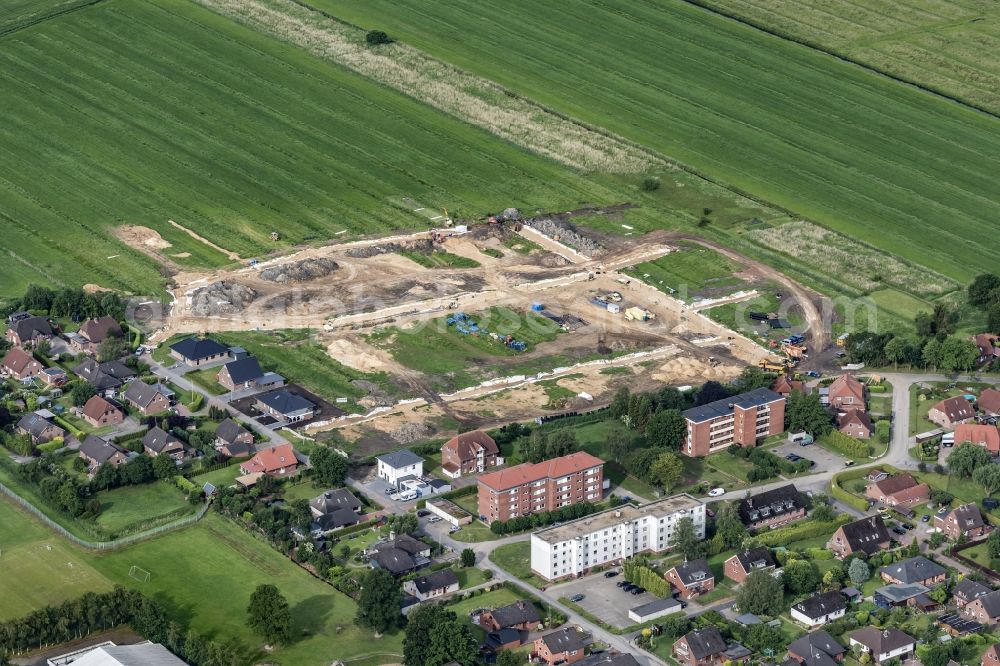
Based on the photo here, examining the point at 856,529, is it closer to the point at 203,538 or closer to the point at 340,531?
the point at 340,531

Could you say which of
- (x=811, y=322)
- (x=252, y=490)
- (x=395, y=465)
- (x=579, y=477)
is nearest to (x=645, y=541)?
(x=579, y=477)

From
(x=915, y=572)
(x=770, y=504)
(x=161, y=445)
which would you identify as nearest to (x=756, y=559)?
(x=770, y=504)

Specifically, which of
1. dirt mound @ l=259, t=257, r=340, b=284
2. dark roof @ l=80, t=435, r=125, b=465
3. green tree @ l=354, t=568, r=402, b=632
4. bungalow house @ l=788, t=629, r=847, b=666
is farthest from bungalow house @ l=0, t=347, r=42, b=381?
bungalow house @ l=788, t=629, r=847, b=666

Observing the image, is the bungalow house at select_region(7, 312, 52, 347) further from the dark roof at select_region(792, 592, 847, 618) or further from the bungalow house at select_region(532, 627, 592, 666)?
the dark roof at select_region(792, 592, 847, 618)

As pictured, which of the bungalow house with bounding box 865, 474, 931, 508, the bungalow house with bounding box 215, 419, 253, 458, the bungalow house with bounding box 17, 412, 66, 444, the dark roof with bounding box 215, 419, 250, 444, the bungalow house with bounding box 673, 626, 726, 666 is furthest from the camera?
the bungalow house with bounding box 17, 412, 66, 444

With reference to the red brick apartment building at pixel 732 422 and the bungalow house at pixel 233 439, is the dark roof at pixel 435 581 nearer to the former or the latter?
the bungalow house at pixel 233 439

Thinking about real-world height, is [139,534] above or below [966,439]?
below
